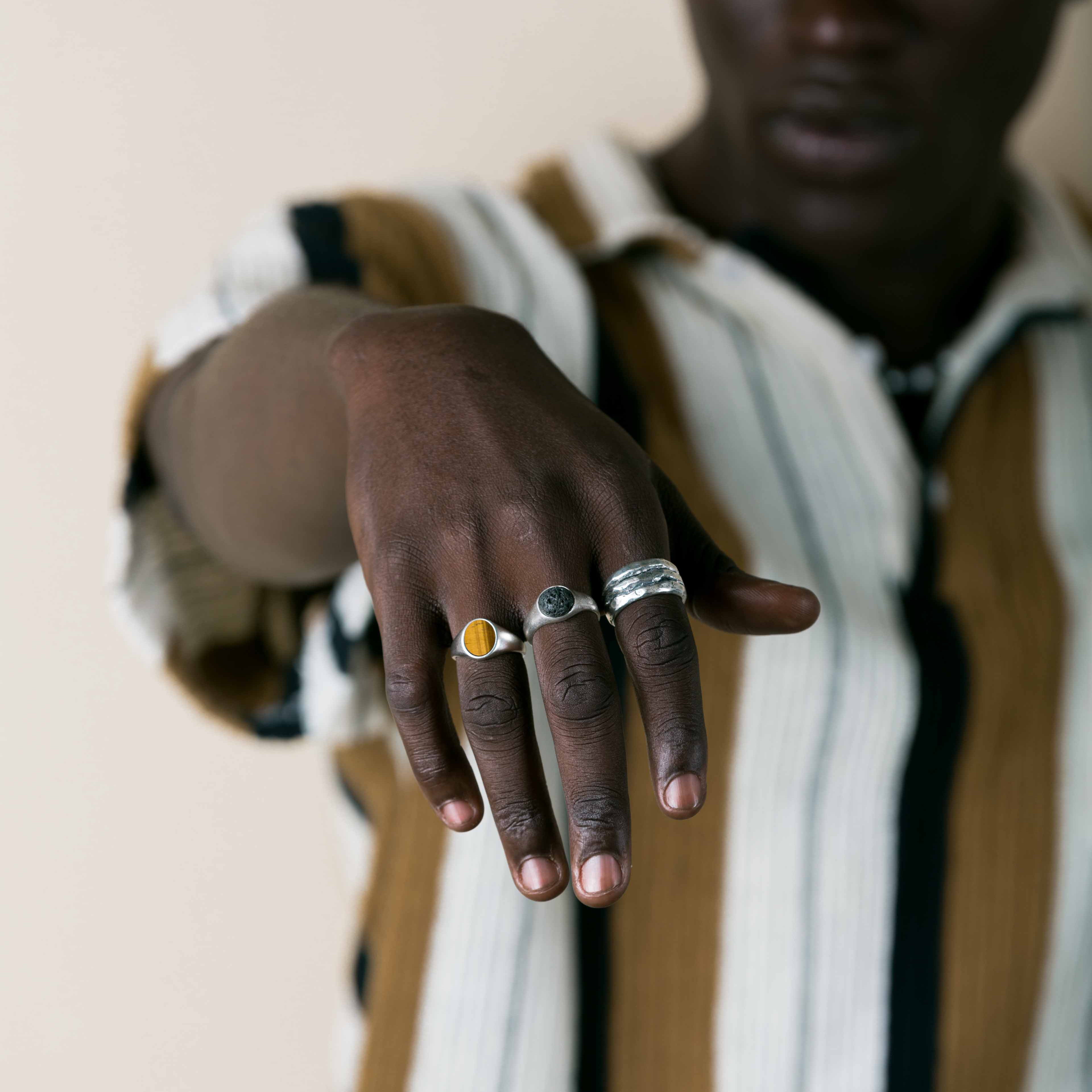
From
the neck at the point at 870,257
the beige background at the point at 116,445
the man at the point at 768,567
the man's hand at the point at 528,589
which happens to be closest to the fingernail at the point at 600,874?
the man's hand at the point at 528,589

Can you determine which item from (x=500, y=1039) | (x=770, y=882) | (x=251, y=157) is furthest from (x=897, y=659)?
(x=251, y=157)

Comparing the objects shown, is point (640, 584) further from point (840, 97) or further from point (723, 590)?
point (840, 97)

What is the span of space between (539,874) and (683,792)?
35mm

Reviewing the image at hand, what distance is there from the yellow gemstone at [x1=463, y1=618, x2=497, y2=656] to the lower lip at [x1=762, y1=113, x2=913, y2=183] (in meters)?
0.41

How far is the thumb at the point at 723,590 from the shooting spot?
259 millimetres

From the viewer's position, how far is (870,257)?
1.96 feet

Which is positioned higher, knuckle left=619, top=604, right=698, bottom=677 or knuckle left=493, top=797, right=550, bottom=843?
knuckle left=619, top=604, right=698, bottom=677

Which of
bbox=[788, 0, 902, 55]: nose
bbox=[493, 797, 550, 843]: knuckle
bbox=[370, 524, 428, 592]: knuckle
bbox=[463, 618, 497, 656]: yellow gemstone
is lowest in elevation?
bbox=[493, 797, 550, 843]: knuckle

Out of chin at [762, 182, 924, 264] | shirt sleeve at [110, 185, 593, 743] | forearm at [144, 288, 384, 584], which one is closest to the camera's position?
forearm at [144, 288, 384, 584]

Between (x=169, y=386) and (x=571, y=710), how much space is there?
0.92 ft

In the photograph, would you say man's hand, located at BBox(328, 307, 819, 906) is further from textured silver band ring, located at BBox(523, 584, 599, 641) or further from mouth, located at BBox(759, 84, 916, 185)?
mouth, located at BBox(759, 84, 916, 185)

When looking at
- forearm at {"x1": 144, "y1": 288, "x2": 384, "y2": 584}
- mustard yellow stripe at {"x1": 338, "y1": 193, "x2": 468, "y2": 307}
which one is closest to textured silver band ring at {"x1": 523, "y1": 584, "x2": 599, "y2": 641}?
forearm at {"x1": 144, "y1": 288, "x2": 384, "y2": 584}

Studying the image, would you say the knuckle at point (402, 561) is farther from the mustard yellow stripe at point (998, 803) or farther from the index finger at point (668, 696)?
the mustard yellow stripe at point (998, 803)

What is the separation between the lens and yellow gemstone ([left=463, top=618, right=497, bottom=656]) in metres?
0.23
